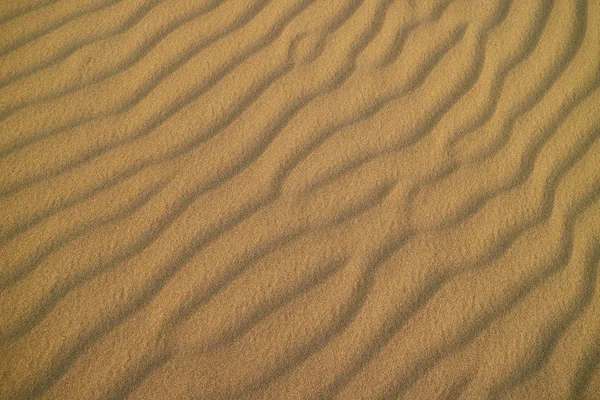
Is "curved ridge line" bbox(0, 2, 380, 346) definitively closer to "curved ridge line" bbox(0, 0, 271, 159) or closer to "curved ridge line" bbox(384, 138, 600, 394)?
"curved ridge line" bbox(0, 0, 271, 159)

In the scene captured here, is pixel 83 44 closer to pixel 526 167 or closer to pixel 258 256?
pixel 258 256

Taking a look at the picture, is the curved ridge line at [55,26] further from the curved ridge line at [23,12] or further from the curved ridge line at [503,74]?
the curved ridge line at [503,74]

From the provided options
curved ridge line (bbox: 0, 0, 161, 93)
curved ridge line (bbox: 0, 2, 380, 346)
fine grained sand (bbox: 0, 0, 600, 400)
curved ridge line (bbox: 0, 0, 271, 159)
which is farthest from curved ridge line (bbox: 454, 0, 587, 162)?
curved ridge line (bbox: 0, 0, 161, 93)

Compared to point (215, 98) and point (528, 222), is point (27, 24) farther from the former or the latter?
point (528, 222)

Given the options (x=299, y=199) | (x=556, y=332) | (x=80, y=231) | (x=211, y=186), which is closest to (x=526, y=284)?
(x=556, y=332)

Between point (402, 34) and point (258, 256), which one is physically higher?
point (402, 34)

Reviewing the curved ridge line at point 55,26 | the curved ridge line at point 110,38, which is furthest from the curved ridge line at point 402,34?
the curved ridge line at point 55,26

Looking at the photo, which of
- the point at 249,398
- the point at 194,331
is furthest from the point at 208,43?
the point at 249,398

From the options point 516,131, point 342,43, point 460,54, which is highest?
point 342,43
